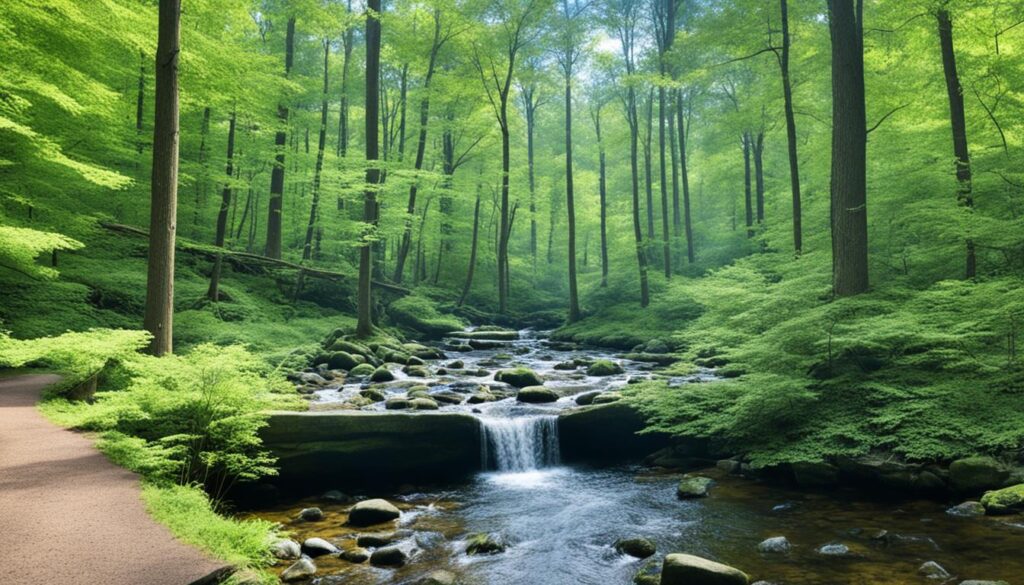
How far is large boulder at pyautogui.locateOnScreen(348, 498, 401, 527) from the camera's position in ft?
23.5

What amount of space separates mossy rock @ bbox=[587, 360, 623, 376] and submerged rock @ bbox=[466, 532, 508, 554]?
29.0 ft

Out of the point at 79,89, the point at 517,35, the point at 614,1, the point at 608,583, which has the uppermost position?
the point at 614,1

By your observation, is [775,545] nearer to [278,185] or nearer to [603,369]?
[603,369]

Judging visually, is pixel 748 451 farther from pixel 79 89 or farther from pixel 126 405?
pixel 79 89

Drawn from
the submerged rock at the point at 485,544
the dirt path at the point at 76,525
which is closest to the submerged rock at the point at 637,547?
the submerged rock at the point at 485,544

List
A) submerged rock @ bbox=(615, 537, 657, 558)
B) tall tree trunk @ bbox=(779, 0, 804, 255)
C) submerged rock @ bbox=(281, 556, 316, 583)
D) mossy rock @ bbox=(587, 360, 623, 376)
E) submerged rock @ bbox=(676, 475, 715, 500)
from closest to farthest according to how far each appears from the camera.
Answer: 1. submerged rock @ bbox=(281, 556, 316, 583)
2. submerged rock @ bbox=(615, 537, 657, 558)
3. submerged rock @ bbox=(676, 475, 715, 500)
4. tall tree trunk @ bbox=(779, 0, 804, 255)
5. mossy rock @ bbox=(587, 360, 623, 376)

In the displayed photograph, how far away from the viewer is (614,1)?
84.9 feet

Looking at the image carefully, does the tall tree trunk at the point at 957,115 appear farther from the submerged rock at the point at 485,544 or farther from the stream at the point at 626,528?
the submerged rock at the point at 485,544

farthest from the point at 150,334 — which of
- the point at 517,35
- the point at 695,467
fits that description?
the point at 517,35

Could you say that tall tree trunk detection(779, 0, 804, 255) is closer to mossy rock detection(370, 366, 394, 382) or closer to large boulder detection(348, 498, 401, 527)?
mossy rock detection(370, 366, 394, 382)

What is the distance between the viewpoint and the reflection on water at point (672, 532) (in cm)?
558

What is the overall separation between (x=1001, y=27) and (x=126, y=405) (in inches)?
658

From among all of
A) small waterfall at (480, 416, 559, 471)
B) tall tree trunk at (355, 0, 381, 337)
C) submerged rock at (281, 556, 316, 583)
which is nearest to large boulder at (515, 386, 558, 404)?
small waterfall at (480, 416, 559, 471)

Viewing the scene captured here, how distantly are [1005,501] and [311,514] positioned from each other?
806cm
